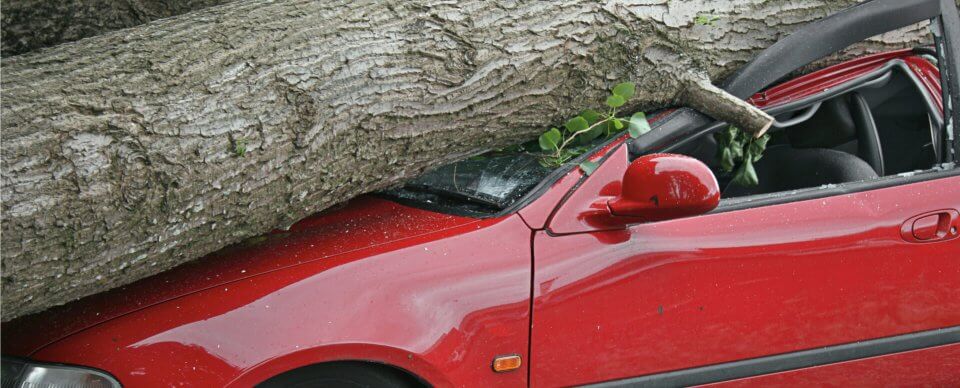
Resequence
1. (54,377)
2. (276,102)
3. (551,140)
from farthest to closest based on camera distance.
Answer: (551,140) → (276,102) → (54,377)

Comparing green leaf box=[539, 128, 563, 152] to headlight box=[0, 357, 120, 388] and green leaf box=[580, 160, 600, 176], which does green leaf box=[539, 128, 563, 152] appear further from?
headlight box=[0, 357, 120, 388]

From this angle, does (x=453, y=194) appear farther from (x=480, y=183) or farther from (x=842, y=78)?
(x=842, y=78)

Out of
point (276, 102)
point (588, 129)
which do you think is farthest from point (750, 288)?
point (276, 102)

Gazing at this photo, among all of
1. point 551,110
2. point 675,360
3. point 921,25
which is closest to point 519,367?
point 675,360

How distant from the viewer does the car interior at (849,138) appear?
10.8ft

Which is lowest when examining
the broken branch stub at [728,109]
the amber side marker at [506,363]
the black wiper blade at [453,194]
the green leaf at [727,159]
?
the amber side marker at [506,363]

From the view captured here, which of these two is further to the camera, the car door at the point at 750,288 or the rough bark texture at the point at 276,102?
the car door at the point at 750,288

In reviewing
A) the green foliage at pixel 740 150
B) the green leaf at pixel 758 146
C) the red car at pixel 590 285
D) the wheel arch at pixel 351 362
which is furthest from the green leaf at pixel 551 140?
the wheel arch at pixel 351 362

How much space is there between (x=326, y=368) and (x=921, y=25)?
2729mm

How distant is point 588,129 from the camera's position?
3127 mm

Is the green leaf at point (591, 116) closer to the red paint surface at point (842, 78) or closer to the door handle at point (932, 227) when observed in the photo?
the red paint surface at point (842, 78)

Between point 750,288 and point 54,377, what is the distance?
6.51ft

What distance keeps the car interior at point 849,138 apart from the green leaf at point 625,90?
0.28m

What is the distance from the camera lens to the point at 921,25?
3650 millimetres
